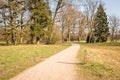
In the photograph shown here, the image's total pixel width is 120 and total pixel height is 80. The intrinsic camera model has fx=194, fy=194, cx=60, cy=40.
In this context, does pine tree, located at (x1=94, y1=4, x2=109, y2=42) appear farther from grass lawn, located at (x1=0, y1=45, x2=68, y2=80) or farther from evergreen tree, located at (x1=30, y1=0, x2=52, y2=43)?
grass lawn, located at (x1=0, y1=45, x2=68, y2=80)

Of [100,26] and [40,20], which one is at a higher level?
[40,20]

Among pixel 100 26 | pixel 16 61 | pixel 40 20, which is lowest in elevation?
pixel 16 61

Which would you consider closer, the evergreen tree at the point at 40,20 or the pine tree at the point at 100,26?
the evergreen tree at the point at 40,20

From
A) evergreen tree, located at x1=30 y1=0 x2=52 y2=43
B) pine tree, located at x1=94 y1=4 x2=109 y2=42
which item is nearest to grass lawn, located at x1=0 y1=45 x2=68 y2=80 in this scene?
evergreen tree, located at x1=30 y1=0 x2=52 y2=43

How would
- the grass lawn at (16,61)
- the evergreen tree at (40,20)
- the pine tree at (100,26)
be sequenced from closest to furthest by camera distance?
the grass lawn at (16,61)
the evergreen tree at (40,20)
the pine tree at (100,26)

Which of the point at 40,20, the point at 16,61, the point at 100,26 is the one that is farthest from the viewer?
the point at 100,26

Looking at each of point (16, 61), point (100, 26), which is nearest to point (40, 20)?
point (100, 26)

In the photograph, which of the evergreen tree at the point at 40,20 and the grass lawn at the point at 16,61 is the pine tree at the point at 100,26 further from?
the grass lawn at the point at 16,61

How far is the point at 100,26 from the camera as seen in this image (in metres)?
63.5

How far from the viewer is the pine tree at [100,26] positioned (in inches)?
2473

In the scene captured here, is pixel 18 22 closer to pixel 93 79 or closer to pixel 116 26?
pixel 93 79

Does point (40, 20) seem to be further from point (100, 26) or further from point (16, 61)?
point (16, 61)

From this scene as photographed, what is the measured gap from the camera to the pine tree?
206ft

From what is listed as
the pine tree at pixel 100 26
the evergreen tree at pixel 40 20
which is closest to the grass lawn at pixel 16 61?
the evergreen tree at pixel 40 20
